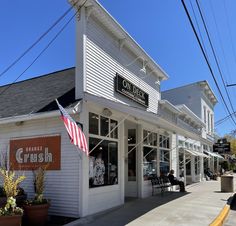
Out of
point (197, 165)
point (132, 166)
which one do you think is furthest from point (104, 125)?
point (197, 165)

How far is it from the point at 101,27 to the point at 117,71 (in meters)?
1.86

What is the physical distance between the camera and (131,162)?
52.0ft

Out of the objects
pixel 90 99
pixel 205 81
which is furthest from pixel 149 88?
pixel 205 81

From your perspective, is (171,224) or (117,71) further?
(117,71)

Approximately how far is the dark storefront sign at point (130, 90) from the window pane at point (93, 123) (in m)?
2.15

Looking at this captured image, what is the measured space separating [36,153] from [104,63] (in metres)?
3.97

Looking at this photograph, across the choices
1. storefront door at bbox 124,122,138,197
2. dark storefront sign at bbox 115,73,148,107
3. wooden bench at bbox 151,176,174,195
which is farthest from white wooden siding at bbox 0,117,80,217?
wooden bench at bbox 151,176,174,195

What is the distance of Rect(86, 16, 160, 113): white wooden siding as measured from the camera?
456 inches

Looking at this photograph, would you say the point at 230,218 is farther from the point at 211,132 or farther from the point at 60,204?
the point at 211,132

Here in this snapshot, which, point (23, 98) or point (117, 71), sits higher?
point (117, 71)

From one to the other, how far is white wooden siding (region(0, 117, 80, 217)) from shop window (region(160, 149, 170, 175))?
8.55 meters

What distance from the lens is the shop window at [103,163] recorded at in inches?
438

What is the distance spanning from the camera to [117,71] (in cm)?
1357

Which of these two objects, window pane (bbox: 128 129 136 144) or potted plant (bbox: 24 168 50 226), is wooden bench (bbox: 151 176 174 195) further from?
potted plant (bbox: 24 168 50 226)
